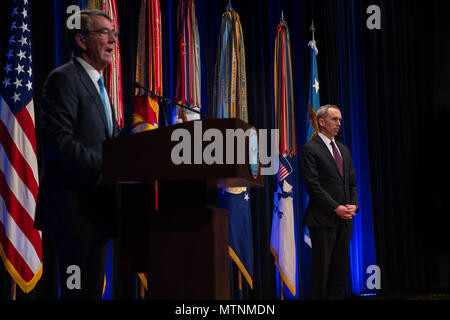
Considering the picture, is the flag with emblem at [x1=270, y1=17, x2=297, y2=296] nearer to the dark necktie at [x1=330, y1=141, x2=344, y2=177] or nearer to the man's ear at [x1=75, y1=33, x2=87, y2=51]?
the dark necktie at [x1=330, y1=141, x2=344, y2=177]

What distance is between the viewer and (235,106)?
4.87 metres

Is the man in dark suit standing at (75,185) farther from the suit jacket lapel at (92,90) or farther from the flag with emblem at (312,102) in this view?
the flag with emblem at (312,102)

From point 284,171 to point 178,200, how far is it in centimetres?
318

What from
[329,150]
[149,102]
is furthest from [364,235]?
[149,102]

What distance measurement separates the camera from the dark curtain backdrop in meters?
5.41

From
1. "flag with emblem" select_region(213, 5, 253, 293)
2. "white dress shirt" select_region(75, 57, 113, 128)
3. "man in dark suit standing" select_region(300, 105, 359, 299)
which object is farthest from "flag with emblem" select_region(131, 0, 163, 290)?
"white dress shirt" select_region(75, 57, 113, 128)

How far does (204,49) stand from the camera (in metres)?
5.13

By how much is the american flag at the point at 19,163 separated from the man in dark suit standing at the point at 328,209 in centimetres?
199

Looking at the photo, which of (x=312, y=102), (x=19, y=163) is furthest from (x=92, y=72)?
(x=312, y=102)

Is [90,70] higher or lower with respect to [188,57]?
lower

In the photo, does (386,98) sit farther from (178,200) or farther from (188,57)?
(178,200)

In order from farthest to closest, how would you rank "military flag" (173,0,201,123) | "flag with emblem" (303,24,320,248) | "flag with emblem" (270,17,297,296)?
"flag with emblem" (303,24,320,248) < "flag with emblem" (270,17,297,296) < "military flag" (173,0,201,123)

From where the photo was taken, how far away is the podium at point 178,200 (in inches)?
69.7

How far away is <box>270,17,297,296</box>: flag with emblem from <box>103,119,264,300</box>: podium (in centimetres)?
300
